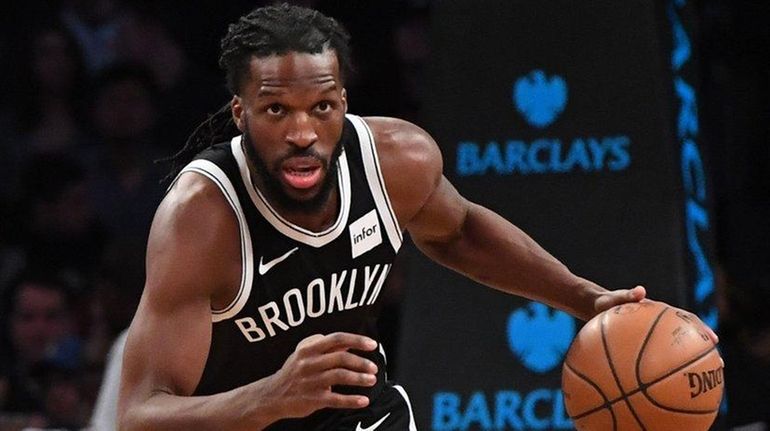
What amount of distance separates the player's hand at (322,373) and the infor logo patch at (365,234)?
803 millimetres

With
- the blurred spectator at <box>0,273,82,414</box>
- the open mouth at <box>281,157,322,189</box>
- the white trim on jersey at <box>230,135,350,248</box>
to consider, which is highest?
the open mouth at <box>281,157,322,189</box>

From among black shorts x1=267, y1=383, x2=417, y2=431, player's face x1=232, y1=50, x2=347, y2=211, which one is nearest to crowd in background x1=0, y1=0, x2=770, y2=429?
black shorts x1=267, y1=383, x2=417, y2=431

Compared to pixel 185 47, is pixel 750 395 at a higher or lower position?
Result: lower

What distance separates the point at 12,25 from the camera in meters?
8.21

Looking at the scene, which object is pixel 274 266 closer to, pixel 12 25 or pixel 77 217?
pixel 77 217

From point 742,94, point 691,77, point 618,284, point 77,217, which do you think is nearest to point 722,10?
point 742,94

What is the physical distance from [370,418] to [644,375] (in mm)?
736

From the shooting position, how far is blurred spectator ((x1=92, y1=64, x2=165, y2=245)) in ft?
25.4

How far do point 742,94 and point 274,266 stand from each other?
411 cm

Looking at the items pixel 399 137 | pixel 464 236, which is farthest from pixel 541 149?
pixel 399 137

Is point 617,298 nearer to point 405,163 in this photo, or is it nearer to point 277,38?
point 405,163

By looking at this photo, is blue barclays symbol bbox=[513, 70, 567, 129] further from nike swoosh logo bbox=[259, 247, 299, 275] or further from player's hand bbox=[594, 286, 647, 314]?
nike swoosh logo bbox=[259, 247, 299, 275]

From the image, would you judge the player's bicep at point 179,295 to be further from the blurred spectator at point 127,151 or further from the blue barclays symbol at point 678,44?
the blurred spectator at point 127,151

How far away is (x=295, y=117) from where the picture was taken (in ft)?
11.6
